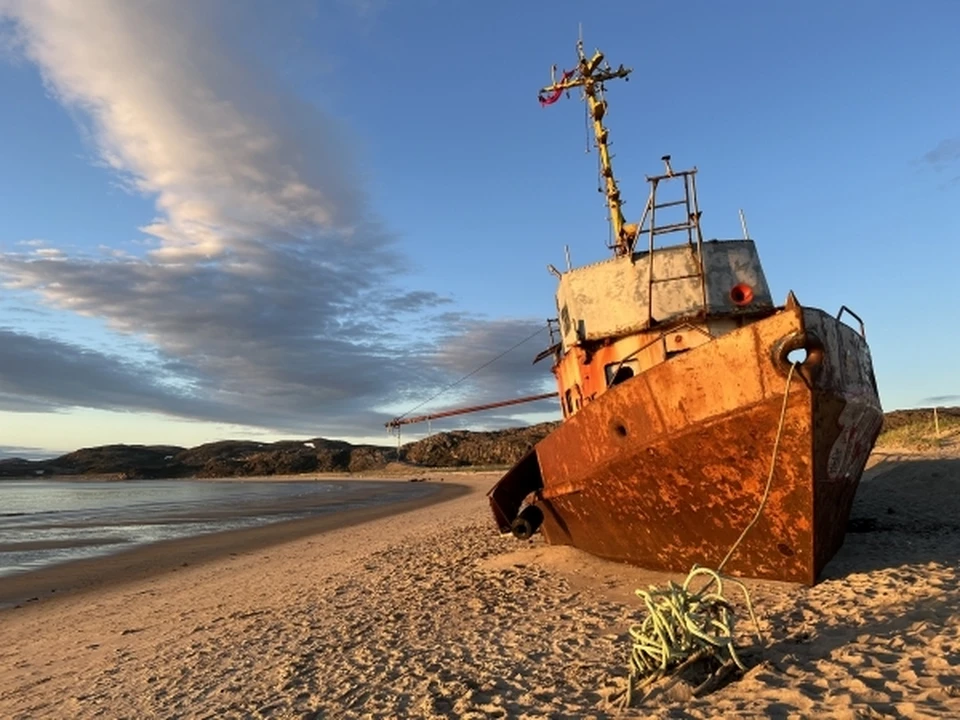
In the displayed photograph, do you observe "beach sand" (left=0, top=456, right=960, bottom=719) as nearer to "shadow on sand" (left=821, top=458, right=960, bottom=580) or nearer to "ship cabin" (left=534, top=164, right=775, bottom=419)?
"shadow on sand" (left=821, top=458, right=960, bottom=580)

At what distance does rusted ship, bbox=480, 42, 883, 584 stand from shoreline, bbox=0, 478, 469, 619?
26.7 feet

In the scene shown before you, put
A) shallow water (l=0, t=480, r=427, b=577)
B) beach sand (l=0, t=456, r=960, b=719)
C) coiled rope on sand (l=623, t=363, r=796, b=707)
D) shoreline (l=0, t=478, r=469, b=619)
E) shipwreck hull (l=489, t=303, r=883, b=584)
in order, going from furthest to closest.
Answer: shallow water (l=0, t=480, r=427, b=577), shoreline (l=0, t=478, r=469, b=619), shipwreck hull (l=489, t=303, r=883, b=584), coiled rope on sand (l=623, t=363, r=796, b=707), beach sand (l=0, t=456, r=960, b=719)

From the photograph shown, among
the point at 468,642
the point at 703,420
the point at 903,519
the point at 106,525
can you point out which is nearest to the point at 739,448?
the point at 703,420

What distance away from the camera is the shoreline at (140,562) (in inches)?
440

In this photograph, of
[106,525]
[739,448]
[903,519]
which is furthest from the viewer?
[106,525]

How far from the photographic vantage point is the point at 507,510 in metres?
10.5

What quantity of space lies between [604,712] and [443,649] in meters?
1.93

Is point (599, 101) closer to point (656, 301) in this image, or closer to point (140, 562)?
point (656, 301)

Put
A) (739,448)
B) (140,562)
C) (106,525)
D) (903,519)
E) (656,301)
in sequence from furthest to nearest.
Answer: (106,525) < (140,562) < (903,519) < (656,301) < (739,448)

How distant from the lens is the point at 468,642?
5680 mm

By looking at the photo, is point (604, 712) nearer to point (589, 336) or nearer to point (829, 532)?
point (829, 532)

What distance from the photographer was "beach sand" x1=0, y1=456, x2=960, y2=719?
13.4 feet

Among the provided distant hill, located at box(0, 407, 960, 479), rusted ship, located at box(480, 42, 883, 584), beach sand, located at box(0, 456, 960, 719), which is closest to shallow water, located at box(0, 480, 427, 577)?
beach sand, located at box(0, 456, 960, 719)

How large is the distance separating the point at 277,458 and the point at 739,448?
100373 millimetres
